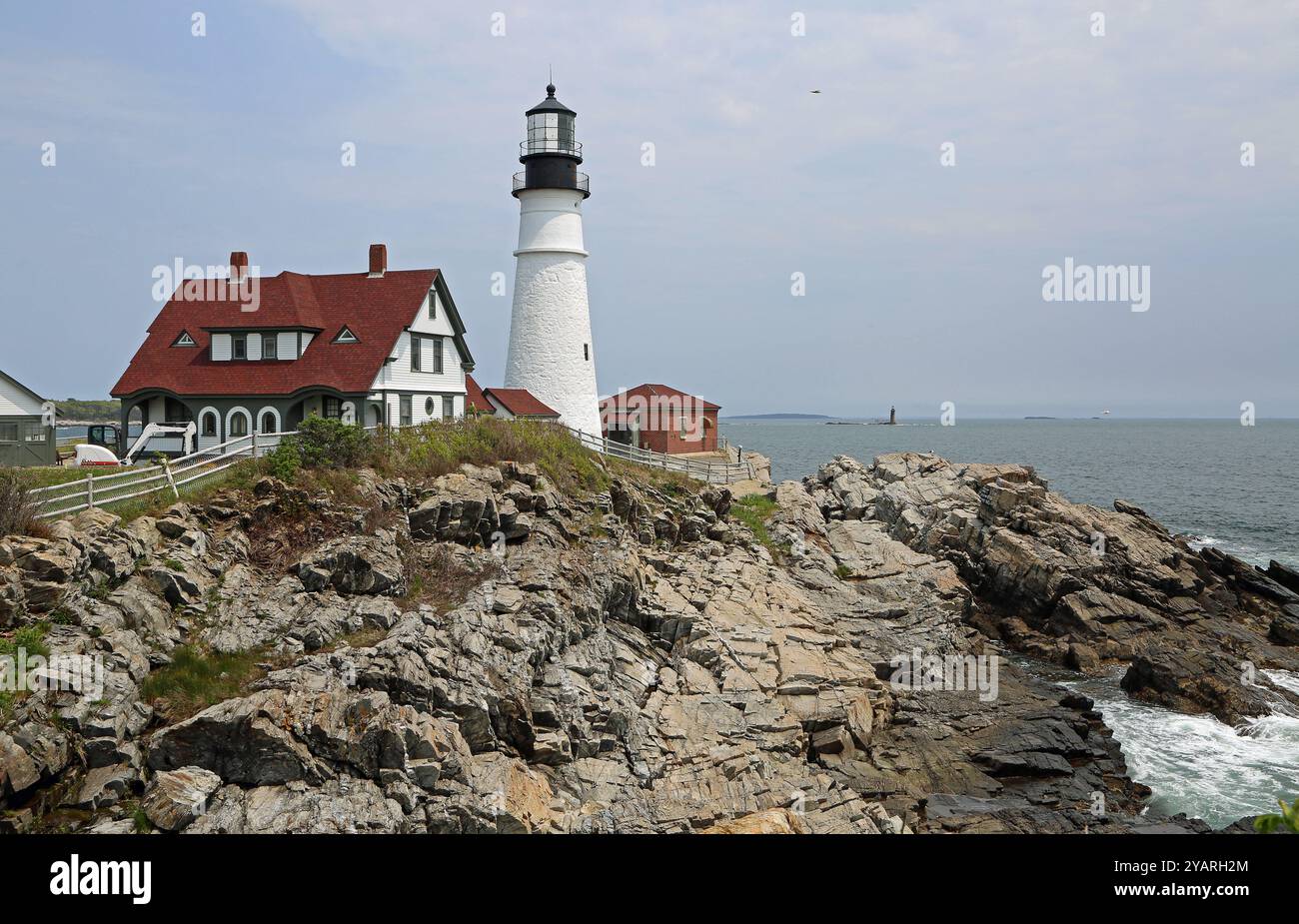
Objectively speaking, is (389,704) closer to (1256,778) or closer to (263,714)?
(263,714)

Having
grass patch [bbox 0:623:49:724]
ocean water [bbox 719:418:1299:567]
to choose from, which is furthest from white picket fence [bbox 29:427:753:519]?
ocean water [bbox 719:418:1299:567]

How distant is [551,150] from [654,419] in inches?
584

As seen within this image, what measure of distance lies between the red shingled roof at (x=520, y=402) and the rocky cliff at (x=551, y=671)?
23.5ft

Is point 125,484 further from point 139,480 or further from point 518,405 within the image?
point 518,405

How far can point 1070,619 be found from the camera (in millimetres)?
30000

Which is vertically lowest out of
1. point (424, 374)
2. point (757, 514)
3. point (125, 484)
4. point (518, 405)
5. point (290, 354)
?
point (757, 514)

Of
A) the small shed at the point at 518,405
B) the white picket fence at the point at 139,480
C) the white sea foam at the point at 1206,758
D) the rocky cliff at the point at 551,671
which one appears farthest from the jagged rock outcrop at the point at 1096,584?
the white picket fence at the point at 139,480

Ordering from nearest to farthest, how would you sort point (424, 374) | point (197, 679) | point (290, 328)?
point (197, 679), point (290, 328), point (424, 374)

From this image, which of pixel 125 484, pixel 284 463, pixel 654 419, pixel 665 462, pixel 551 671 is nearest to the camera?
pixel 125 484

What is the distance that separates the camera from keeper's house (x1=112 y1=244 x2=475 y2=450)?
3091 centimetres

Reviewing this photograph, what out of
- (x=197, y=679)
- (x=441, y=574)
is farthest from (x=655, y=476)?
(x=197, y=679)

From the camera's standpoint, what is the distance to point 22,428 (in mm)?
25109

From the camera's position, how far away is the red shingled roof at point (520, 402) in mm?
36469

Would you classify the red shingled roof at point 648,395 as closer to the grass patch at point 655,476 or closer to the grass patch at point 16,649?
the grass patch at point 655,476
